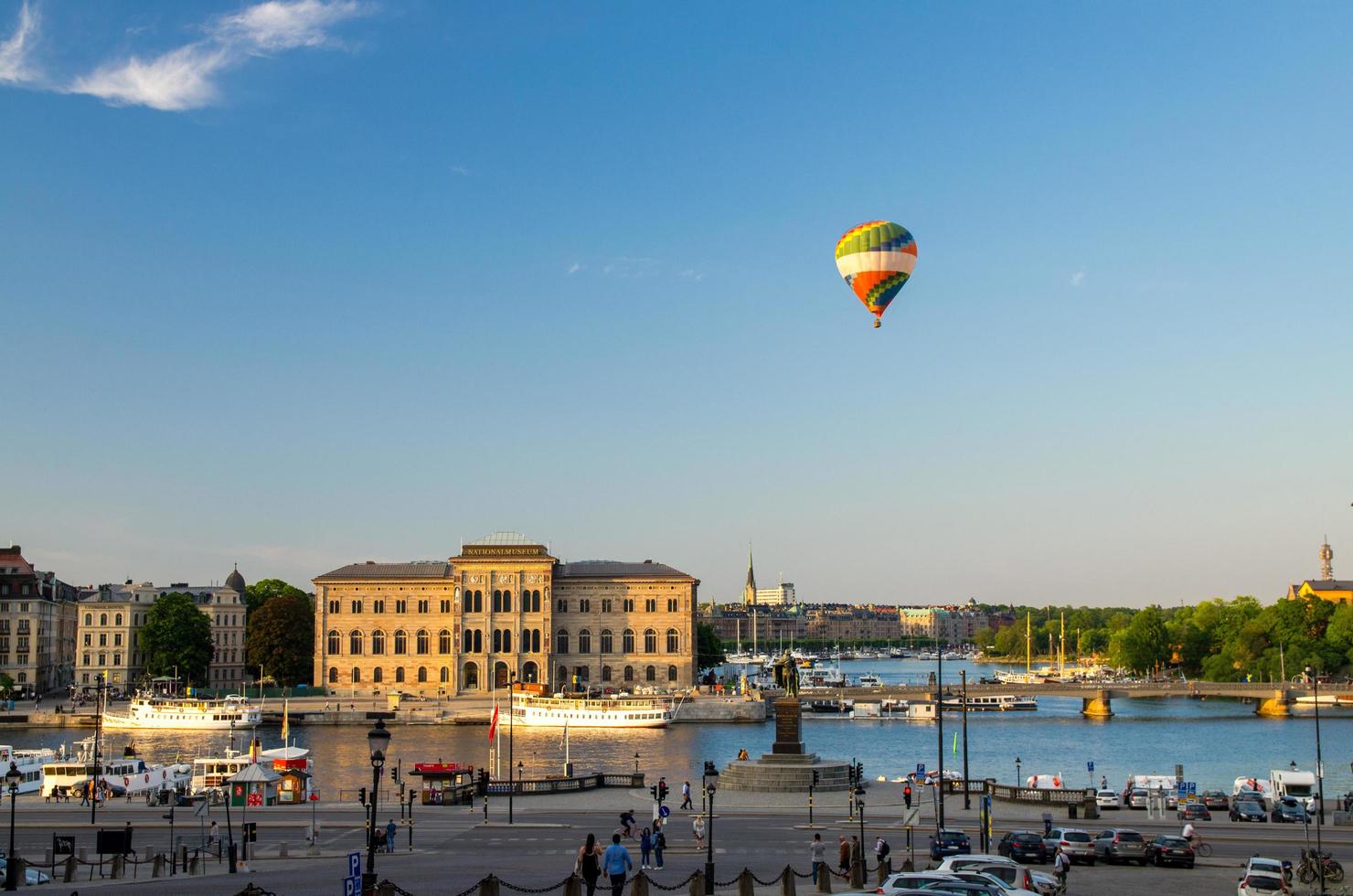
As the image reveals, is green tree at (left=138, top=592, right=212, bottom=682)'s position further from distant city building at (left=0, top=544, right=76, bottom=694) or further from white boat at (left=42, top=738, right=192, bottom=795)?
white boat at (left=42, top=738, right=192, bottom=795)

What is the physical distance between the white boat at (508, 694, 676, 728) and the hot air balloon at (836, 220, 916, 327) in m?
56.6

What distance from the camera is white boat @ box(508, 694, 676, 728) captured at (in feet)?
384

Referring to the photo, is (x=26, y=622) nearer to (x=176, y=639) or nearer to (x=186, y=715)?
(x=176, y=639)

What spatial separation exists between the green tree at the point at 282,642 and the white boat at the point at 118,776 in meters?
70.4

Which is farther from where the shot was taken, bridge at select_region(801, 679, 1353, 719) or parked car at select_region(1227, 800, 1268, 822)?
bridge at select_region(801, 679, 1353, 719)

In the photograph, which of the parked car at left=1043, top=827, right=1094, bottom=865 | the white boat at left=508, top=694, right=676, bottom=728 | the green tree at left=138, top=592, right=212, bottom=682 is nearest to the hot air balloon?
the parked car at left=1043, top=827, right=1094, bottom=865

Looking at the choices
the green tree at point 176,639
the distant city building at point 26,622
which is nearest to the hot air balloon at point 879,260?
the green tree at point 176,639

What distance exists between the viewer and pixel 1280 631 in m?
163

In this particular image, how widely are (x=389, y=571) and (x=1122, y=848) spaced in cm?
11083

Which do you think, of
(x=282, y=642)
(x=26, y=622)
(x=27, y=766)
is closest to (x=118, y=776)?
(x=27, y=766)

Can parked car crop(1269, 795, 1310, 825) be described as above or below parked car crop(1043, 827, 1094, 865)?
below

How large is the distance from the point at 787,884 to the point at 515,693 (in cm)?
10167

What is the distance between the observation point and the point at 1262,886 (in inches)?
1193

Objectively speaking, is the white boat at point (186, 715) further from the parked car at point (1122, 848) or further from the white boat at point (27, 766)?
the parked car at point (1122, 848)
